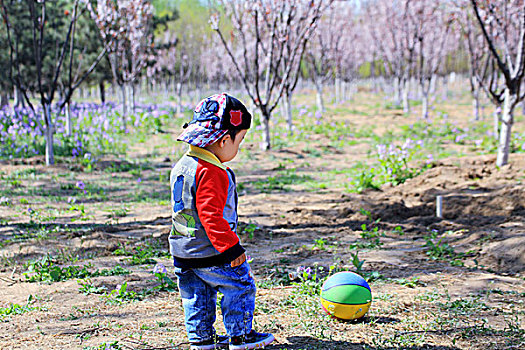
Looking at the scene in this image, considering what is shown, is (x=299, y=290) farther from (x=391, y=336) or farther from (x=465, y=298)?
(x=465, y=298)

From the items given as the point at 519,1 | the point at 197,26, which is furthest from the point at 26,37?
the point at 197,26

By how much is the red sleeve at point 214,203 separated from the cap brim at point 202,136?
12cm

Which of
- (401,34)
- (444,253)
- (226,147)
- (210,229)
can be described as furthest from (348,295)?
(401,34)

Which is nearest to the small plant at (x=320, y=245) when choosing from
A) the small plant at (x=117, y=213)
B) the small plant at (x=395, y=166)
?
the small plant at (x=117, y=213)

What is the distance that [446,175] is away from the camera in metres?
9.02

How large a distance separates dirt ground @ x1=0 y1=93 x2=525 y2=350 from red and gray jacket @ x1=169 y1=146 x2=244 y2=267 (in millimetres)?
732

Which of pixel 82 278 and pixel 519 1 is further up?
pixel 519 1

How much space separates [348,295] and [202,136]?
1.55m

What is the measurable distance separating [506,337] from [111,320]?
2679 mm

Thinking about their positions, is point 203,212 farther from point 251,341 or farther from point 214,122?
point 251,341

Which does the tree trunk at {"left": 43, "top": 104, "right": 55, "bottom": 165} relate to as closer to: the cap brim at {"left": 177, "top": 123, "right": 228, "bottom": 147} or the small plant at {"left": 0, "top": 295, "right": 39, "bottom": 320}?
the small plant at {"left": 0, "top": 295, "right": 39, "bottom": 320}

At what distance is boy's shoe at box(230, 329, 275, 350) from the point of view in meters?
2.80

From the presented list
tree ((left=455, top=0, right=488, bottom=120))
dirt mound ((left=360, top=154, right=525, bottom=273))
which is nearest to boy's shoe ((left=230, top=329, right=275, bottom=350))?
dirt mound ((left=360, top=154, right=525, bottom=273))

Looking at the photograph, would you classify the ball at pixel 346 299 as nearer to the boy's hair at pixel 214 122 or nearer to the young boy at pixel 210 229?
the young boy at pixel 210 229
